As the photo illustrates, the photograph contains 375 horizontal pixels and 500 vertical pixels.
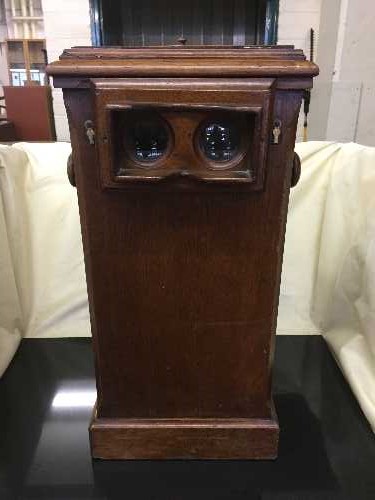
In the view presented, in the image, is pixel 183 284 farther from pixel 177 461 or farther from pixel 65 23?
pixel 65 23

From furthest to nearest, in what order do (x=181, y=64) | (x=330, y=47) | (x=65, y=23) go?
(x=65, y=23), (x=330, y=47), (x=181, y=64)

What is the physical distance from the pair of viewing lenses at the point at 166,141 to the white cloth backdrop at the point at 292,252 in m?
0.62

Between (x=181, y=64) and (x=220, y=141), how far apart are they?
0.15 m

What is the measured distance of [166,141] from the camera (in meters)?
0.83

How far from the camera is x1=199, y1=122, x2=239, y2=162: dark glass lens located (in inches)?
32.5

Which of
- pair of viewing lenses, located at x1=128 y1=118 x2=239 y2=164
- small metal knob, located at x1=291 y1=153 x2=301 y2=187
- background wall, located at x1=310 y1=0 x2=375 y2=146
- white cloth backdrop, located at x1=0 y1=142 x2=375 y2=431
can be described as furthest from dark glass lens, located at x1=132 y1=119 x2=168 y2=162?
background wall, located at x1=310 y1=0 x2=375 y2=146

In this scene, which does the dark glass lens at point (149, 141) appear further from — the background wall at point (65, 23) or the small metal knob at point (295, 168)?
the background wall at point (65, 23)

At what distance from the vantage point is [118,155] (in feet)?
2.69

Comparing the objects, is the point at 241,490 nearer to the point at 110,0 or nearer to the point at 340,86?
the point at 340,86

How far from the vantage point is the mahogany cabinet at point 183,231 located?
766mm

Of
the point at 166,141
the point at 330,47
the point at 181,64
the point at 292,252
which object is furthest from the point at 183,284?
the point at 330,47

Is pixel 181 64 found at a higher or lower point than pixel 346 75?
higher

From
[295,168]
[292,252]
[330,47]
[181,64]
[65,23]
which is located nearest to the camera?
[181,64]

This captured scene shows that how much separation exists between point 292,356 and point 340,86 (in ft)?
5.38
